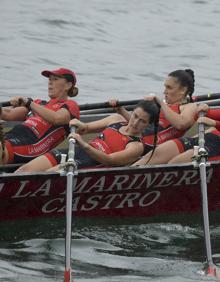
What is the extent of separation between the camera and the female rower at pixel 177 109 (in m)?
12.3

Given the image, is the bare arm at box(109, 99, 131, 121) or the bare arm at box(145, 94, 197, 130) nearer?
the bare arm at box(145, 94, 197, 130)

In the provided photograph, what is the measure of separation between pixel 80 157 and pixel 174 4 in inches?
794

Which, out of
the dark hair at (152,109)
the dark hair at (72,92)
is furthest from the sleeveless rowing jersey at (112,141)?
the dark hair at (72,92)

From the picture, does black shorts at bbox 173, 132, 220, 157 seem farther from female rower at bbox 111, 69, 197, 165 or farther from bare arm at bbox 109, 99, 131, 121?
bare arm at bbox 109, 99, 131, 121

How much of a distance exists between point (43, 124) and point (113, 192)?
134cm

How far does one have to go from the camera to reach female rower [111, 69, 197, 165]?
12289 mm

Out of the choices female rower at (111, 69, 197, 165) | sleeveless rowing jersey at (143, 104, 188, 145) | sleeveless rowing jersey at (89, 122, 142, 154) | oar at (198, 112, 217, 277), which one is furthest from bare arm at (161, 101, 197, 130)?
sleeveless rowing jersey at (89, 122, 142, 154)

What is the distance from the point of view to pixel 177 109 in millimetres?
12461

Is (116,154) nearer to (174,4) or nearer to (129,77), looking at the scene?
(129,77)

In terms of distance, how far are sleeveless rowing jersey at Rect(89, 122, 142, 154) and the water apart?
0.92m

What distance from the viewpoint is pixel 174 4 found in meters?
31.6

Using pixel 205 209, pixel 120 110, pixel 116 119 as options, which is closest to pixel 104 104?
pixel 120 110

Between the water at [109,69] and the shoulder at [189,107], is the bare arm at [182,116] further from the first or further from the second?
the water at [109,69]

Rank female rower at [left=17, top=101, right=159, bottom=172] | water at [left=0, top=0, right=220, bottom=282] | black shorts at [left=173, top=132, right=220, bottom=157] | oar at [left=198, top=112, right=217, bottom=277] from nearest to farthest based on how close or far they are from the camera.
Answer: oar at [left=198, top=112, right=217, bottom=277] < water at [left=0, top=0, right=220, bottom=282] < female rower at [left=17, top=101, right=159, bottom=172] < black shorts at [left=173, top=132, right=220, bottom=157]
